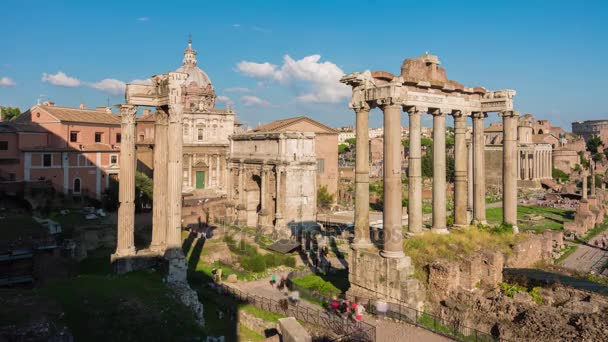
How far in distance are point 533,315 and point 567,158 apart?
92.0 meters

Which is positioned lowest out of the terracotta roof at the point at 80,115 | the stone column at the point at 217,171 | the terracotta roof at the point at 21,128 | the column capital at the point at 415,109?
the stone column at the point at 217,171

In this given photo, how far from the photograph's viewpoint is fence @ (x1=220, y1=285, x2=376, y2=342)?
12.2 meters

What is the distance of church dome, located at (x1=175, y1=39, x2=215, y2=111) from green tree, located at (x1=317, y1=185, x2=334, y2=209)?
15197 mm

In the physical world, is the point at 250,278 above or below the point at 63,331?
below

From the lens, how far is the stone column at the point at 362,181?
623 inches

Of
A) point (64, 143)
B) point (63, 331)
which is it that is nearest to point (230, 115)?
point (64, 143)

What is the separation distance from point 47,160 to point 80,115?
205 inches

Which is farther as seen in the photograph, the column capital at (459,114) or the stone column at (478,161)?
the stone column at (478,161)

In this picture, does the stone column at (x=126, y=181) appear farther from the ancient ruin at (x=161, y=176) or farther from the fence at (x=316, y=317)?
the fence at (x=316, y=317)

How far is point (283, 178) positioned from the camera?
35031 mm

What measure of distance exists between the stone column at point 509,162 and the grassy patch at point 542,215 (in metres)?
21.9

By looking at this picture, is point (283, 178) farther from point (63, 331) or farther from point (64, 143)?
point (63, 331)

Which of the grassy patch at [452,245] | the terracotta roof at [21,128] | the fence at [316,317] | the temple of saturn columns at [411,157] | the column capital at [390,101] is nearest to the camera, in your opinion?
the fence at [316,317]

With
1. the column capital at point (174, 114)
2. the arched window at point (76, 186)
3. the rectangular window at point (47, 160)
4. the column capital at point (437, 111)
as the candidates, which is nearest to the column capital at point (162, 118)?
the column capital at point (174, 114)
